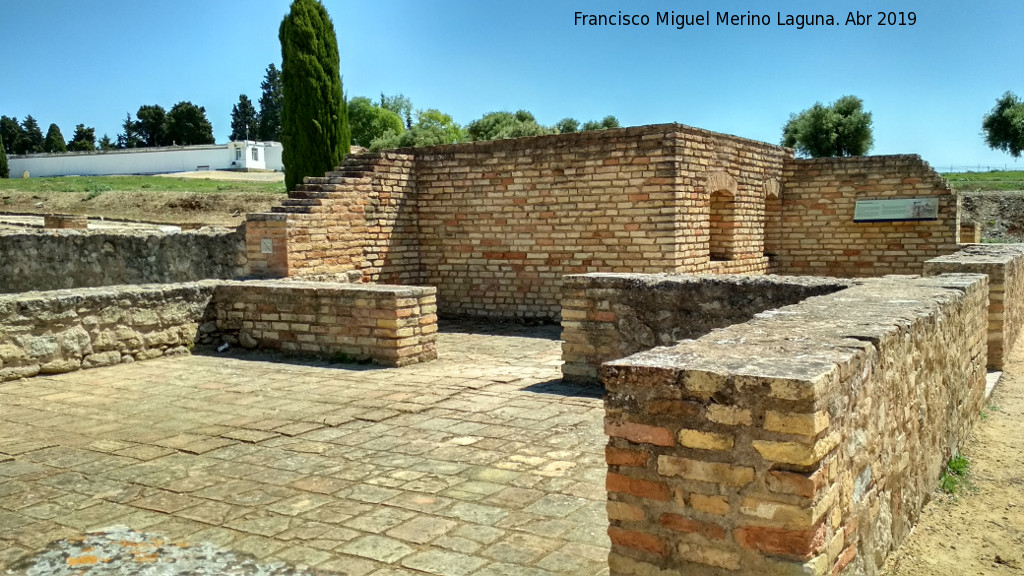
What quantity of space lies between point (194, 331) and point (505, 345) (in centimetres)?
347

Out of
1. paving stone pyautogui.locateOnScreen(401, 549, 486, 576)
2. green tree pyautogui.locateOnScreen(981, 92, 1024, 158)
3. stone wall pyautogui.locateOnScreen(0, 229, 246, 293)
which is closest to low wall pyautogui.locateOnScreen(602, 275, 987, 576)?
paving stone pyautogui.locateOnScreen(401, 549, 486, 576)

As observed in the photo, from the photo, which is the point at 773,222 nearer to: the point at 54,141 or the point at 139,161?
the point at 139,161

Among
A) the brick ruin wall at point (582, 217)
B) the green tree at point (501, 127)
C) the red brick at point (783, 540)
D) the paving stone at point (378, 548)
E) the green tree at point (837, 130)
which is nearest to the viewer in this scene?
the red brick at point (783, 540)

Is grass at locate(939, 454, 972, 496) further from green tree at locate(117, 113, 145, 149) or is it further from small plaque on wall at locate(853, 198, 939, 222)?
green tree at locate(117, 113, 145, 149)

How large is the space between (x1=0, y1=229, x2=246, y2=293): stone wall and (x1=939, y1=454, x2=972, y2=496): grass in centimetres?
834

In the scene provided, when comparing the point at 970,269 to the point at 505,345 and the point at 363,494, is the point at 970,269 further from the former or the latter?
the point at 363,494

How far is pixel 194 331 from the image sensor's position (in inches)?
342

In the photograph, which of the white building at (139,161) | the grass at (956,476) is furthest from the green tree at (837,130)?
the white building at (139,161)

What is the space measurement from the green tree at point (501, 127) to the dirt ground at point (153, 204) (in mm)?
10634

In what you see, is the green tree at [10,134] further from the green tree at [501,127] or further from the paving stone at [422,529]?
the paving stone at [422,529]

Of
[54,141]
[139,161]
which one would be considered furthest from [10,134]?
[139,161]

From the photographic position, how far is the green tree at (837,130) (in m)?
26.9

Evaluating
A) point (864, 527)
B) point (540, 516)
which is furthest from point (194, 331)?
point (864, 527)

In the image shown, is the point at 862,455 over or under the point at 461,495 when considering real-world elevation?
over
